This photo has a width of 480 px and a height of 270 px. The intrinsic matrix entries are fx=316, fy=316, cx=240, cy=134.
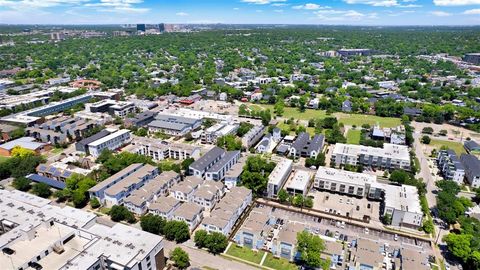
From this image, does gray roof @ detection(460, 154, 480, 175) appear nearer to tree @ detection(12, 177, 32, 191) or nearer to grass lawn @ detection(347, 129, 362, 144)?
grass lawn @ detection(347, 129, 362, 144)

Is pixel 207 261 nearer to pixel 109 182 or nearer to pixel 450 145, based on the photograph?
pixel 109 182

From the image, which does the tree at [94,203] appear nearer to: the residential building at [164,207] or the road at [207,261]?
the residential building at [164,207]

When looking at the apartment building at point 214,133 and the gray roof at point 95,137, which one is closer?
the gray roof at point 95,137

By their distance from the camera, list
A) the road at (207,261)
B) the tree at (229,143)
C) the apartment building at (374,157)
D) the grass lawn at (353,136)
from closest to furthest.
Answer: the road at (207,261)
the apartment building at (374,157)
the tree at (229,143)
the grass lawn at (353,136)

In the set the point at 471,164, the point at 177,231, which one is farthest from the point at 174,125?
the point at 471,164

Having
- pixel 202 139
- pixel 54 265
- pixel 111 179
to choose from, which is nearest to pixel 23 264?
pixel 54 265

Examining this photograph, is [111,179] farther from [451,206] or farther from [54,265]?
[451,206]

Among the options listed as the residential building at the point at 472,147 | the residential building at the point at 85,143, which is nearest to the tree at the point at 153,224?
the residential building at the point at 85,143
